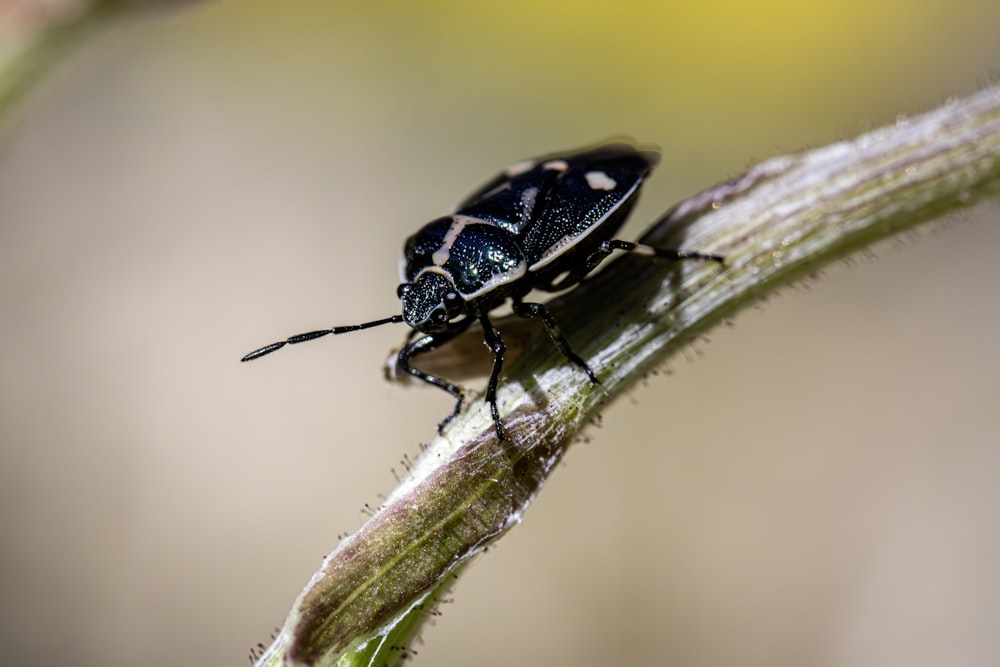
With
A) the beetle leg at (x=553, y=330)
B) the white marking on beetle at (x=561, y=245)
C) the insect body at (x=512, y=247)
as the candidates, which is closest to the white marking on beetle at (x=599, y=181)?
the insect body at (x=512, y=247)

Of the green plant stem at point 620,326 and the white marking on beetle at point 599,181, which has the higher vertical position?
the white marking on beetle at point 599,181

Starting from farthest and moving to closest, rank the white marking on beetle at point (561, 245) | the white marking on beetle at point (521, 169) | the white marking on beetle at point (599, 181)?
the white marking on beetle at point (521, 169) → the white marking on beetle at point (599, 181) → the white marking on beetle at point (561, 245)

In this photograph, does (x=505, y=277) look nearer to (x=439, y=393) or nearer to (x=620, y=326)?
(x=620, y=326)

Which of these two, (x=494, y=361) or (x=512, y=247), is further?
(x=512, y=247)

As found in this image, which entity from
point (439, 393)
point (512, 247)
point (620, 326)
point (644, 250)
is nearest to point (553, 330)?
point (620, 326)

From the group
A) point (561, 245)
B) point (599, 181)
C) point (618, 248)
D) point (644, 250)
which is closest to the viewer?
point (644, 250)

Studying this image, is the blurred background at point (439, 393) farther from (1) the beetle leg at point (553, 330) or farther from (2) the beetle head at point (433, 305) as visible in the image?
(1) the beetle leg at point (553, 330)

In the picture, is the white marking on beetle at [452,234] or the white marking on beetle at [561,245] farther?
the white marking on beetle at [452,234]

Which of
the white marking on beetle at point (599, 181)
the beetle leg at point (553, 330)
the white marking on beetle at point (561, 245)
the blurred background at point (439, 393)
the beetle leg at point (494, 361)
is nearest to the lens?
the beetle leg at point (494, 361)
